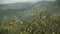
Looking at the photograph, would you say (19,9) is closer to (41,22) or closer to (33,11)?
(33,11)

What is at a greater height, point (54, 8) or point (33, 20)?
point (54, 8)

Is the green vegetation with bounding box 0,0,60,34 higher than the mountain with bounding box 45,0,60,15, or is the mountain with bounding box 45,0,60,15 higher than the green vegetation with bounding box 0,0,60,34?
the mountain with bounding box 45,0,60,15

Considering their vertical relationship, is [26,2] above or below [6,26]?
above

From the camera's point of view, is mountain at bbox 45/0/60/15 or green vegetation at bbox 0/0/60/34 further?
mountain at bbox 45/0/60/15

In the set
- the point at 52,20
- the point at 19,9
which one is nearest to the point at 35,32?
the point at 52,20

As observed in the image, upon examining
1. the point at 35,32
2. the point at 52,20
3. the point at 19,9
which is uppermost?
the point at 19,9

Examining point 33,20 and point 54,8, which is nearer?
point 33,20

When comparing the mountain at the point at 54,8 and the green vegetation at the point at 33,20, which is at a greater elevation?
the mountain at the point at 54,8

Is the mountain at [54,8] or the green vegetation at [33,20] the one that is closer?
the green vegetation at [33,20]
